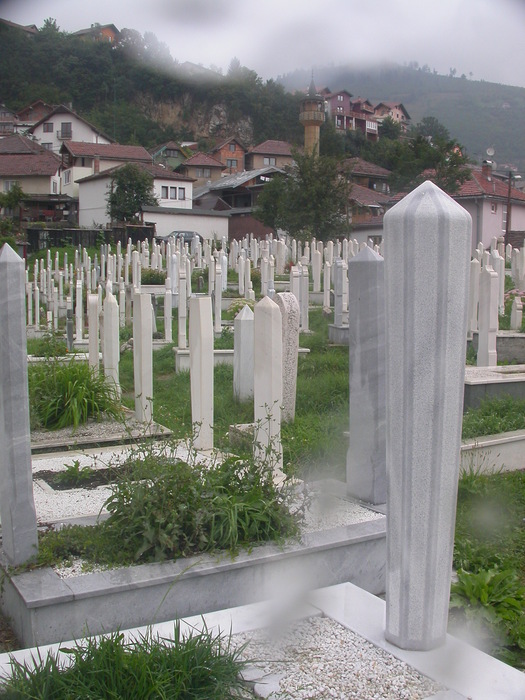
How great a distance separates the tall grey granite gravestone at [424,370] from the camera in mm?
2293

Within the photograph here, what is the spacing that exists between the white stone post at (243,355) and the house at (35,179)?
74.5ft

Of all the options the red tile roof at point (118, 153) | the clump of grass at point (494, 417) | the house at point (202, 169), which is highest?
the red tile roof at point (118, 153)

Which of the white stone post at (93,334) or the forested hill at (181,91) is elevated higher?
the forested hill at (181,91)

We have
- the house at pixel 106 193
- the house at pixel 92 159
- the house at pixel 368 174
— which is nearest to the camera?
the house at pixel 368 174

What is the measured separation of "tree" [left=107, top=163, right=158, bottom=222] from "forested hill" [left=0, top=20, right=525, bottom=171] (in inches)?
1020

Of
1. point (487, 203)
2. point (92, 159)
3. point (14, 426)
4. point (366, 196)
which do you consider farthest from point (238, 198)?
point (14, 426)

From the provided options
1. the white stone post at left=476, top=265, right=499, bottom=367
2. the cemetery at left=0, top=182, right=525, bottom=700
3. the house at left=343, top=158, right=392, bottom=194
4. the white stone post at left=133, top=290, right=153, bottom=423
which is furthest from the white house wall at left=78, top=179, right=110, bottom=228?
the cemetery at left=0, top=182, right=525, bottom=700

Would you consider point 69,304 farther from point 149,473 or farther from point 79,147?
point 79,147

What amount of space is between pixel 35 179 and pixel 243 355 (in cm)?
3540

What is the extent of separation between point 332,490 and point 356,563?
0.75m

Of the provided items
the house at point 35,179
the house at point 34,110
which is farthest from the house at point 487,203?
the house at point 35,179

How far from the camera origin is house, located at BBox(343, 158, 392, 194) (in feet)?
90.3

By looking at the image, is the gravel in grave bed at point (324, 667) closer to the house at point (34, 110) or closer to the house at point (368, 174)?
the house at point (34, 110)

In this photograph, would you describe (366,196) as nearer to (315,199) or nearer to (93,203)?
(315,199)
